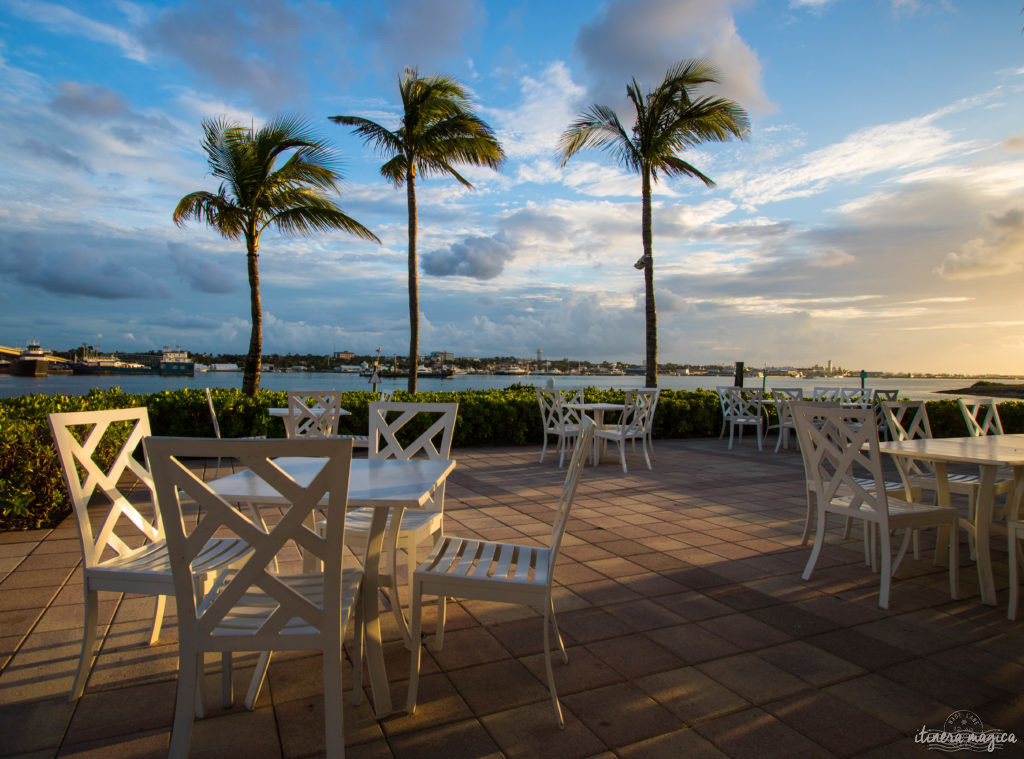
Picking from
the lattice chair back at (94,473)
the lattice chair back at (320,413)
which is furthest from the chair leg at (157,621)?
the lattice chair back at (320,413)

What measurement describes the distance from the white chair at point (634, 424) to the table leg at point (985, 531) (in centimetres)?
386

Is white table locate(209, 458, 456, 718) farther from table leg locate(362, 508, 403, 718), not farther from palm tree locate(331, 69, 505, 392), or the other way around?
palm tree locate(331, 69, 505, 392)

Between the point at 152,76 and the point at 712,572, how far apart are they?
306 inches

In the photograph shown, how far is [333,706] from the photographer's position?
4.69ft

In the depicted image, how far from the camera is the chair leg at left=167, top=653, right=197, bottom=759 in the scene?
139 centimetres

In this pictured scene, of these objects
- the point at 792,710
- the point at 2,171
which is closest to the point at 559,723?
the point at 792,710

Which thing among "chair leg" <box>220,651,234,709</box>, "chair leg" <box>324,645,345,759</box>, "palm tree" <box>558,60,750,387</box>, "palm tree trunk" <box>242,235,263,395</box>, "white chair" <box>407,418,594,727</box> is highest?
"palm tree" <box>558,60,750,387</box>

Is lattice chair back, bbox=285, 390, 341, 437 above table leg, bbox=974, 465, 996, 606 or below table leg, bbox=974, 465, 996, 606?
above

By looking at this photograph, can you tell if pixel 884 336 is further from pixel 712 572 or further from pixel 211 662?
pixel 211 662

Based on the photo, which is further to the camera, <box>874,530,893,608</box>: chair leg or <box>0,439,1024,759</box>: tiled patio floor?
<box>874,530,893,608</box>: chair leg

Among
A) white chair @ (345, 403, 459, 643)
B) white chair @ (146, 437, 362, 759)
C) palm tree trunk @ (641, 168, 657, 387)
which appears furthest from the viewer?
Answer: palm tree trunk @ (641, 168, 657, 387)

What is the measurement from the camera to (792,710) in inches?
72.2

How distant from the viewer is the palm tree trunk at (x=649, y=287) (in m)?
10.8

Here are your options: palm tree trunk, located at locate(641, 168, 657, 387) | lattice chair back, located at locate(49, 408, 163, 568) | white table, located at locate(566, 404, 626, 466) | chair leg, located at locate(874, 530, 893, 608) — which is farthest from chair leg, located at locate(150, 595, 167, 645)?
palm tree trunk, located at locate(641, 168, 657, 387)
